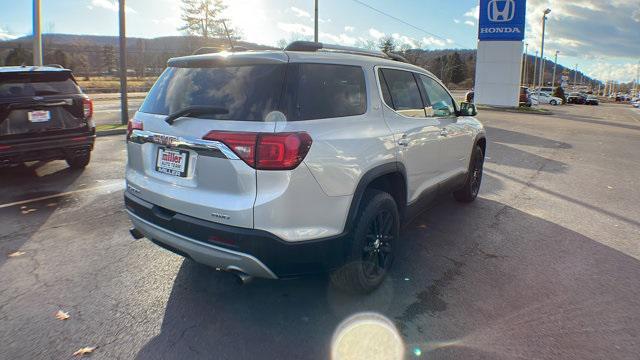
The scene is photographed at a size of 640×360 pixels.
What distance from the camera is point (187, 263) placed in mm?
4023

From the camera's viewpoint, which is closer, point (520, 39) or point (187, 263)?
point (187, 263)

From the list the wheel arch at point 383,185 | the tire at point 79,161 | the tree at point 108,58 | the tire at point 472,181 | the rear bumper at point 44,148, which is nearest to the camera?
the wheel arch at point 383,185

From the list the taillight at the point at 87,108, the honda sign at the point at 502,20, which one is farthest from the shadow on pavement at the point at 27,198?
the honda sign at the point at 502,20

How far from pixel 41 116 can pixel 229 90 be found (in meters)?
5.21

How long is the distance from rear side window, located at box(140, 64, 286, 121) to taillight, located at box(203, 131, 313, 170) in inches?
5.6

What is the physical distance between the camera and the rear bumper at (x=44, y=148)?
21.2ft

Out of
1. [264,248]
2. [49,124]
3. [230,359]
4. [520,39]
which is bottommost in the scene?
[230,359]

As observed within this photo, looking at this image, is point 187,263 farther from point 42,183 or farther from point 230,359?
point 42,183

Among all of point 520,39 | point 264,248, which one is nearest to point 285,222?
point 264,248

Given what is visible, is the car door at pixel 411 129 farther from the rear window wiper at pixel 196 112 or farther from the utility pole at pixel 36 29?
the utility pole at pixel 36 29

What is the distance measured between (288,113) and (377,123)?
3.01 ft

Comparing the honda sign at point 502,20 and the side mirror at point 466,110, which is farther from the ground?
the honda sign at point 502,20

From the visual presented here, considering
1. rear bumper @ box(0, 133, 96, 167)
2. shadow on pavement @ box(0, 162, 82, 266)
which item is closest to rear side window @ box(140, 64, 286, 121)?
shadow on pavement @ box(0, 162, 82, 266)

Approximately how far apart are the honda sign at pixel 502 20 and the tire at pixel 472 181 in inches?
972
